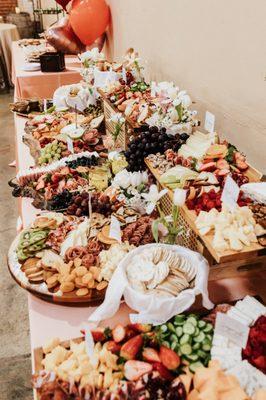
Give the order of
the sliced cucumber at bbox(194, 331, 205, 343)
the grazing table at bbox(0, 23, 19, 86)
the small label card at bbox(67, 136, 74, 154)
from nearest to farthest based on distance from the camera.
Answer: the sliced cucumber at bbox(194, 331, 205, 343), the small label card at bbox(67, 136, 74, 154), the grazing table at bbox(0, 23, 19, 86)

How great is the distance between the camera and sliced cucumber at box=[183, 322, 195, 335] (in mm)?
1334

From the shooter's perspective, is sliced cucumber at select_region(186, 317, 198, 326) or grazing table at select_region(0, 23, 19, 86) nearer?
sliced cucumber at select_region(186, 317, 198, 326)

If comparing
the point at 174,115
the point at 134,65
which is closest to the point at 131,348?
the point at 174,115

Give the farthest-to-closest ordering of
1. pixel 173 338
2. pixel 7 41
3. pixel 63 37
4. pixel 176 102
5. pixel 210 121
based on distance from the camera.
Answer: pixel 7 41
pixel 63 37
pixel 176 102
pixel 210 121
pixel 173 338

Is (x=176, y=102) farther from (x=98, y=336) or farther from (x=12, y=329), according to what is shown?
(x=12, y=329)

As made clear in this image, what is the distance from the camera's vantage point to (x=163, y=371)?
1.22 m

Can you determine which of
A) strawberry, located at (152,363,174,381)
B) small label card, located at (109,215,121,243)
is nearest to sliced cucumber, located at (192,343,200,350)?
strawberry, located at (152,363,174,381)

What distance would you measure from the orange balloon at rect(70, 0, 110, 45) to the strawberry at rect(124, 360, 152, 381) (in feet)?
14.3

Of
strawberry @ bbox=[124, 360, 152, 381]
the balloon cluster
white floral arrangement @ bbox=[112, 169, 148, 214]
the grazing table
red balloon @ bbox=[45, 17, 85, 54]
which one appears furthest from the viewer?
the grazing table

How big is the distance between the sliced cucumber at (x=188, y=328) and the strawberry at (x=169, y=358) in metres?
0.10

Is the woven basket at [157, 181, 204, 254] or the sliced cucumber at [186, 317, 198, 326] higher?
the woven basket at [157, 181, 204, 254]

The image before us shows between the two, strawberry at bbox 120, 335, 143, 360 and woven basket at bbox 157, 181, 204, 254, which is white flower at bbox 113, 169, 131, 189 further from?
strawberry at bbox 120, 335, 143, 360

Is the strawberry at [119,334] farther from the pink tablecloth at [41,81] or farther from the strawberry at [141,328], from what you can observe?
the pink tablecloth at [41,81]

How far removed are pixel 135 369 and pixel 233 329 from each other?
337mm
